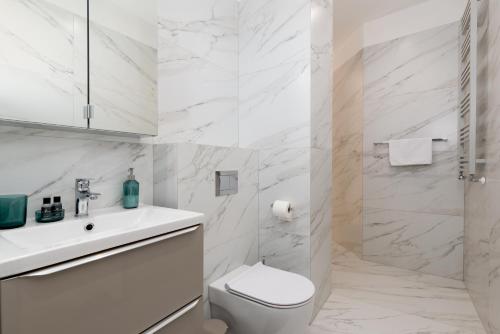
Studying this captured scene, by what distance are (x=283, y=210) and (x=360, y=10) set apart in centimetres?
219

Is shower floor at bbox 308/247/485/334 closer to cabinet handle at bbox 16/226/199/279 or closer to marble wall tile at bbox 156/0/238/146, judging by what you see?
cabinet handle at bbox 16/226/199/279

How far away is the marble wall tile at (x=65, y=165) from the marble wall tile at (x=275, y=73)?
805 millimetres

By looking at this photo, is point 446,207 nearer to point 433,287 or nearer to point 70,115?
point 433,287

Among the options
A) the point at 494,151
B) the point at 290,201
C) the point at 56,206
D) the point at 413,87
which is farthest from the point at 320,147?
the point at 56,206

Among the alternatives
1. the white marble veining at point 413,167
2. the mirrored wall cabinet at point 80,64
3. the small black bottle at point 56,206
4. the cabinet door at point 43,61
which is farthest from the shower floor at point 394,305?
the cabinet door at point 43,61

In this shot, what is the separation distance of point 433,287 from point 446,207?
2.28 ft

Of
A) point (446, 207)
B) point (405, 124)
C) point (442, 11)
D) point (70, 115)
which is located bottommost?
point (446, 207)

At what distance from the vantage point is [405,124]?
2432mm

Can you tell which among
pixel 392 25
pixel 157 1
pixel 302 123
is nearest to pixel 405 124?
pixel 392 25

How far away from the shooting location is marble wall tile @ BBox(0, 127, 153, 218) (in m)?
0.93

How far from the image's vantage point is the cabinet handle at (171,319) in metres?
0.86

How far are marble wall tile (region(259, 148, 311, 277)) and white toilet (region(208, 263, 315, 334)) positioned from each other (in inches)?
9.2

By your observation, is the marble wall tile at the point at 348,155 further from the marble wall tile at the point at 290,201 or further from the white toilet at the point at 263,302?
the white toilet at the point at 263,302

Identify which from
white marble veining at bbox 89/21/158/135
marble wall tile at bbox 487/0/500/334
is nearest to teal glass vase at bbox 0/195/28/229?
white marble veining at bbox 89/21/158/135
